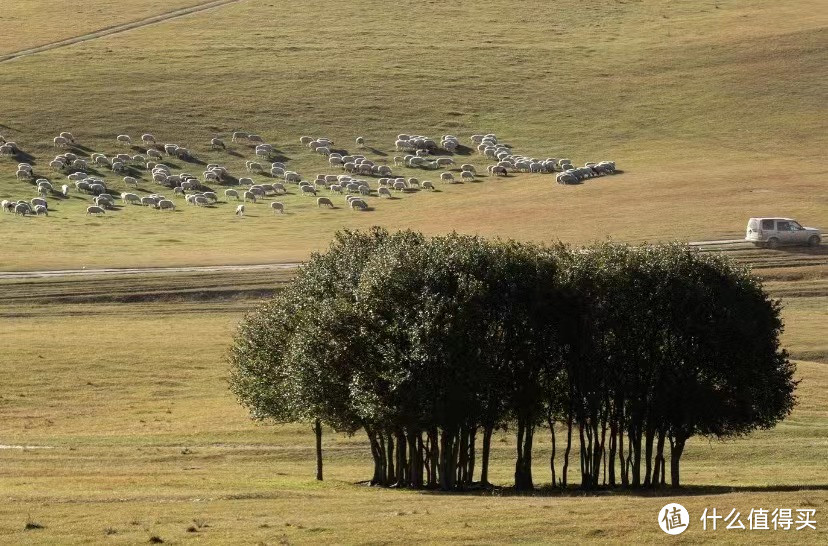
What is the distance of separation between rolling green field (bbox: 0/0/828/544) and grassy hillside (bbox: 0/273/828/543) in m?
0.18

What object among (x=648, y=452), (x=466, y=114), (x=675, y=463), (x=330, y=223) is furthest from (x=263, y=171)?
(x=675, y=463)

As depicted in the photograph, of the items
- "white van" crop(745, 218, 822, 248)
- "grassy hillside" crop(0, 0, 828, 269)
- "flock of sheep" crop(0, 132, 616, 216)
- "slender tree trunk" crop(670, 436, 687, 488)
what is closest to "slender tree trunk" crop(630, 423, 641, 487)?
"slender tree trunk" crop(670, 436, 687, 488)

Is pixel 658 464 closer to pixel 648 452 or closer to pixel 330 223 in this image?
pixel 648 452

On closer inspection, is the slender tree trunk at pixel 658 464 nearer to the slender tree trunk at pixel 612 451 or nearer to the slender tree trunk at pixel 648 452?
the slender tree trunk at pixel 648 452

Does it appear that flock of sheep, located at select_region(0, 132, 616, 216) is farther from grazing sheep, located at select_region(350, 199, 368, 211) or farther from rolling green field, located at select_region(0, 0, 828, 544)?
rolling green field, located at select_region(0, 0, 828, 544)

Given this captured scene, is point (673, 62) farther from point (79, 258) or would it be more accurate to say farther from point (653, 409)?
point (653, 409)

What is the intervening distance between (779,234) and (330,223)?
4094 cm

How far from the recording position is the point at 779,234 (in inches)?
3856

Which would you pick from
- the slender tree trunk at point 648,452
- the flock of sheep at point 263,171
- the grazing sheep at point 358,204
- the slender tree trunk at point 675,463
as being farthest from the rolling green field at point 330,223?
the slender tree trunk at point 648,452

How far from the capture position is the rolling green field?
37.1 meters

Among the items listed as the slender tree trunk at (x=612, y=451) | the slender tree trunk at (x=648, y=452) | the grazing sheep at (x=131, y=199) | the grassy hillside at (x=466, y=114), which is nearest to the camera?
the slender tree trunk at (x=648, y=452)

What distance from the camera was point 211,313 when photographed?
88.4 meters

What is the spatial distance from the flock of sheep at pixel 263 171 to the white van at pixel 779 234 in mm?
35775

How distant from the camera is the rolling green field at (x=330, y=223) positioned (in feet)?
122
